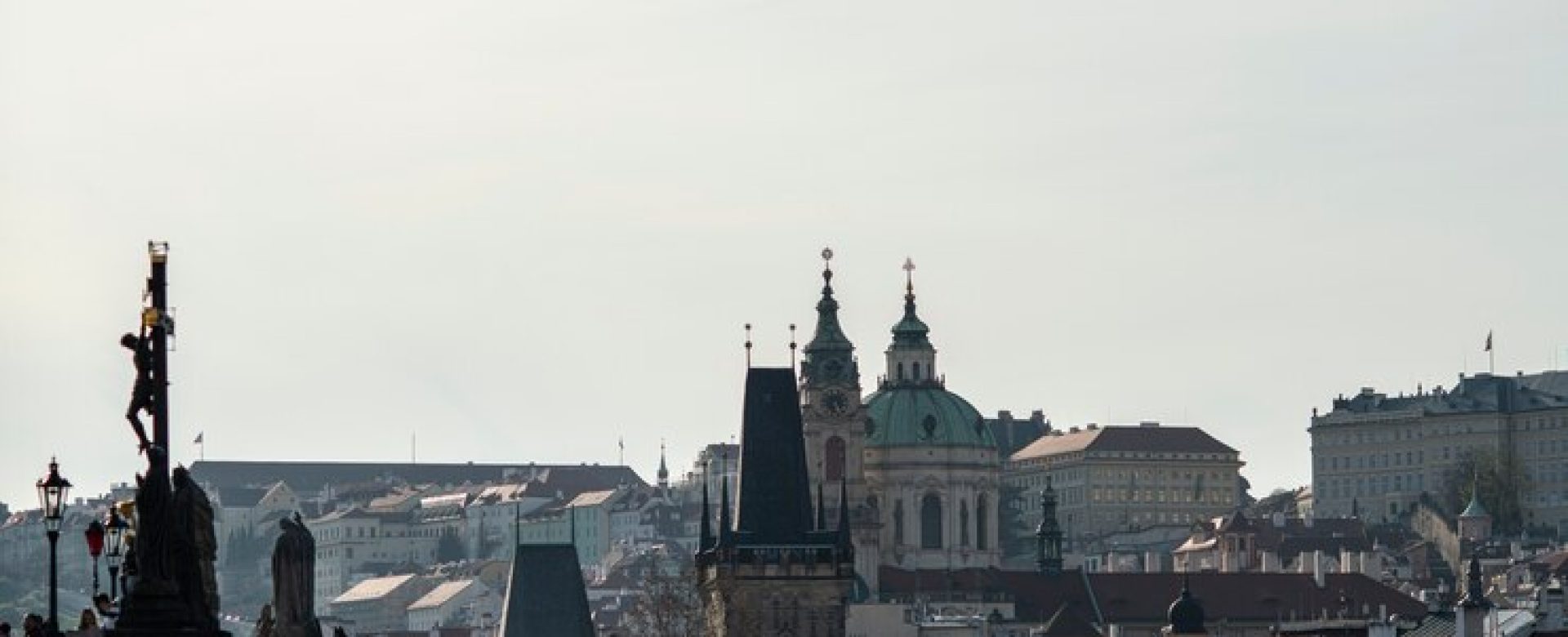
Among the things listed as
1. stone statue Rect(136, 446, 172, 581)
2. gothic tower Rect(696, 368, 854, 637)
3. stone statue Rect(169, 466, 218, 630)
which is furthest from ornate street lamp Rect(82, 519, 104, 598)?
gothic tower Rect(696, 368, 854, 637)

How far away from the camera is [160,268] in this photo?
35531 millimetres

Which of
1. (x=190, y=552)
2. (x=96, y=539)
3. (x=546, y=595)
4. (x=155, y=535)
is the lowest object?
(x=190, y=552)

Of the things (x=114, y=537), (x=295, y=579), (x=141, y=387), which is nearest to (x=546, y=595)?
(x=295, y=579)

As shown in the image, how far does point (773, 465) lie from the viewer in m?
168

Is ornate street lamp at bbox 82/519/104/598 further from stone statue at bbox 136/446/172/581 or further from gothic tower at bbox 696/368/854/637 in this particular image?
gothic tower at bbox 696/368/854/637

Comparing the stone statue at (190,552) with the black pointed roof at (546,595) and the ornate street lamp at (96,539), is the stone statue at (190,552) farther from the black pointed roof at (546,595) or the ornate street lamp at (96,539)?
the black pointed roof at (546,595)

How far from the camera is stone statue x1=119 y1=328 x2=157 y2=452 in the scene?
110ft

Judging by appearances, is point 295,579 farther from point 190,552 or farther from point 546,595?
point 546,595

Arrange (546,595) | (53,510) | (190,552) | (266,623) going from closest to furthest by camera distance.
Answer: (190,552) < (53,510) < (266,623) < (546,595)

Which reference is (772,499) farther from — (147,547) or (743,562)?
(147,547)

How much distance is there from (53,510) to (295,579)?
5289 mm

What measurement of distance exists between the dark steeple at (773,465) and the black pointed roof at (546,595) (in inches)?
361

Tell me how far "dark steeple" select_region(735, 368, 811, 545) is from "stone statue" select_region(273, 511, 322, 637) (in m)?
123

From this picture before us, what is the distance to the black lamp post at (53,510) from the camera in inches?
1480
